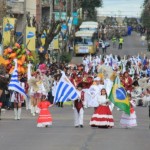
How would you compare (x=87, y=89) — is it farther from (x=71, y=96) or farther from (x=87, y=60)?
(x=87, y=60)

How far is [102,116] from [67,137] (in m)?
3.83

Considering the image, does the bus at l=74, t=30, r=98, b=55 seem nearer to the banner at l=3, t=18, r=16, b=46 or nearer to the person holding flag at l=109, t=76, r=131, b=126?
the banner at l=3, t=18, r=16, b=46

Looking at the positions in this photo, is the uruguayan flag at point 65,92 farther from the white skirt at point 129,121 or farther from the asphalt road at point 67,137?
the white skirt at point 129,121

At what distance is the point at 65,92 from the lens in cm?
2769

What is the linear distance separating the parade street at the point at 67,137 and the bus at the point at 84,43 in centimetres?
6285

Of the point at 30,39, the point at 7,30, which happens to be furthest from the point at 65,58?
the point at 7,30

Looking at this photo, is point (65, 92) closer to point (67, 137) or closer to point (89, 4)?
point (67, 137)

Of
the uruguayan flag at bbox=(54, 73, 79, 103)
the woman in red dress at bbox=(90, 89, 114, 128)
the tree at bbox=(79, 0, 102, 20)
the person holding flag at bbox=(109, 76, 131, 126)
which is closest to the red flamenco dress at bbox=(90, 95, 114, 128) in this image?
the woman in red dress at bbox=(90, 89, 114, 128)

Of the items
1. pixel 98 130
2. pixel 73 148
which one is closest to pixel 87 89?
pixel 98 130

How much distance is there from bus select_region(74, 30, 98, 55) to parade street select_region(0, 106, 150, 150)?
62.9 metres

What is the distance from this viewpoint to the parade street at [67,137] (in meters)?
19.9

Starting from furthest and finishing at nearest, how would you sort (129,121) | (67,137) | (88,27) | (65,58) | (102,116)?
1. (88,27)
2. (65,58)
3. (129,121)
4. (102,116)
5. (67,137)

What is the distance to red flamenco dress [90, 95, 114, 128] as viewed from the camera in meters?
26.1

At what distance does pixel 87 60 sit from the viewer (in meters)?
61.4
